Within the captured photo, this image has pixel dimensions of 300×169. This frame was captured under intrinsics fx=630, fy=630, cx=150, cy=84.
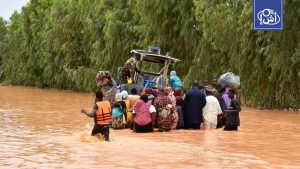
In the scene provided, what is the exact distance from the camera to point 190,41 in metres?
33.8

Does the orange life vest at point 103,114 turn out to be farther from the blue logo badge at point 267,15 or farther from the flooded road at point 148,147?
the blue logo badge at point 267,15

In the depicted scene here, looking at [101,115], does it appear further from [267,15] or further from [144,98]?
[267,15]

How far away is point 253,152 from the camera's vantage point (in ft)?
44.5

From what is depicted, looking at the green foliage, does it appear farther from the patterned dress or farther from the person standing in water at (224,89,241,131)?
the patterned dress

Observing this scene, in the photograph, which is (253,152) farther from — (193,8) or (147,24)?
(147,24)

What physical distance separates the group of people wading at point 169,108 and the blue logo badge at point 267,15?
7927 mm

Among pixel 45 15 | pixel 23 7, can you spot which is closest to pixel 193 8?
pixel 45 15

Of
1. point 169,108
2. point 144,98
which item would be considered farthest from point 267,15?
point 144,98

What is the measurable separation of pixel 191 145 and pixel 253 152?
173 centimetres

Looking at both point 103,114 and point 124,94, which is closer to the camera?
point 103,114

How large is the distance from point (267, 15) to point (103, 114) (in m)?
14.4

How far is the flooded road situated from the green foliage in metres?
7.80

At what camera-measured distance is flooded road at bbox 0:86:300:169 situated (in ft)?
38.9

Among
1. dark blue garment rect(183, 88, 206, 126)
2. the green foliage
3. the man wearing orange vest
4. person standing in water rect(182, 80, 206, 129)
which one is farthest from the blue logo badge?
the man wearing orange vest
